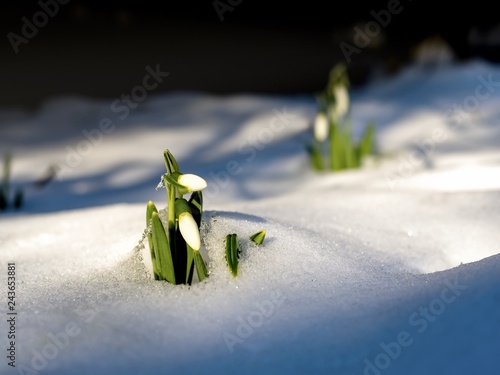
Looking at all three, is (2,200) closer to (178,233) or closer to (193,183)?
(178,233)

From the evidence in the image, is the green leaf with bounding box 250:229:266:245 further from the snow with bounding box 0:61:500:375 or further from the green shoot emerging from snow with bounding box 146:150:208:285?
the green shoot emerging from snow with bounding box 146:150:208:285

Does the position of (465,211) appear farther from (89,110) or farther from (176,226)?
(89,110)

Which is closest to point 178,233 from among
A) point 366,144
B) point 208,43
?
point 366,144

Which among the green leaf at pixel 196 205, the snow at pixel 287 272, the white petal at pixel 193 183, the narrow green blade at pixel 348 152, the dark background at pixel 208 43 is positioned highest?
the dark background at pixel 208 43

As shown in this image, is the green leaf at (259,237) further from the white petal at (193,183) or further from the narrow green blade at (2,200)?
the narrow green blade at (2,200)

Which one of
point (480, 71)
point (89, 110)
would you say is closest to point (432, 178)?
point (480, 71)

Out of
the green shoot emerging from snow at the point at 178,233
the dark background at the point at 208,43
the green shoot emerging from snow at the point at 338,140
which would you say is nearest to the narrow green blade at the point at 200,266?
the green shoot emerging from snow at the point at 178,233

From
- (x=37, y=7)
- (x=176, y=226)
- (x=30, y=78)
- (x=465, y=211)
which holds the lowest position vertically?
(x=465, y=211)
